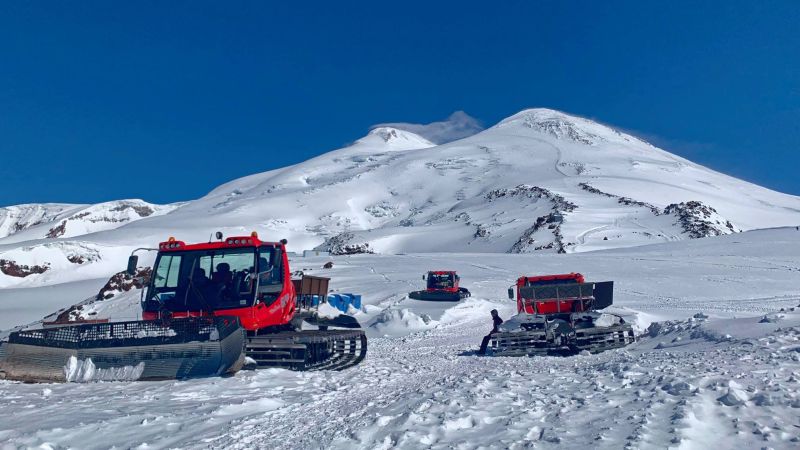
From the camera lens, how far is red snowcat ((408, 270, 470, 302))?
32.0m

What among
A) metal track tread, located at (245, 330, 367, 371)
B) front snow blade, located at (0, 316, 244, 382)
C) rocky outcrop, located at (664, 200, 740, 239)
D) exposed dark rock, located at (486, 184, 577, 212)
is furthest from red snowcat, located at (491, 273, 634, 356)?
exposed dark rock, located at (486, 184, 577, 212)

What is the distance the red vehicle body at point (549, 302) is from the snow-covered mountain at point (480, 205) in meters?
49.2

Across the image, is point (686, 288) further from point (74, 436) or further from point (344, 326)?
point (74, 436)

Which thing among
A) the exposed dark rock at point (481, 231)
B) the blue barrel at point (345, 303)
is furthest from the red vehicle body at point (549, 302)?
the exposed dark rock at point (481, 231)

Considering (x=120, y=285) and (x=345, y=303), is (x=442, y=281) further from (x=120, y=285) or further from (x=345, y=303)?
(x=120, y=285)

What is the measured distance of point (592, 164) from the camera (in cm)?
14762

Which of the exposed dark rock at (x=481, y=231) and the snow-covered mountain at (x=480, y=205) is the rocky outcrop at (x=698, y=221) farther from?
the exposed dark rock at (x=481, y=231)

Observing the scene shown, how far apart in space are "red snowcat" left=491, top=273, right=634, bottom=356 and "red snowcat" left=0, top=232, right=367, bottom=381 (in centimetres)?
371

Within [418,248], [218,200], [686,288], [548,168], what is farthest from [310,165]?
[686,288]

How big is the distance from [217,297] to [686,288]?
28.0 meters

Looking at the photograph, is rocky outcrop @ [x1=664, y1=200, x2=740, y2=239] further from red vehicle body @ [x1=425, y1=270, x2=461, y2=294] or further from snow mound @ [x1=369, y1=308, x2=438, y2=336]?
snow mound @ [x1=369, y1=308, x2=438, y2=336]

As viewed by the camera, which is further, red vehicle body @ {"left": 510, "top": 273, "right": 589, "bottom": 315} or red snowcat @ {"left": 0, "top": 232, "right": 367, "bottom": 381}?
red vehicle body @ {"left": 510, "top": 273, "right": 589, "bottom": 315}

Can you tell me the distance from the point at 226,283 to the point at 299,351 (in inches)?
65.2

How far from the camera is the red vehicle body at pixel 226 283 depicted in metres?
11.2
